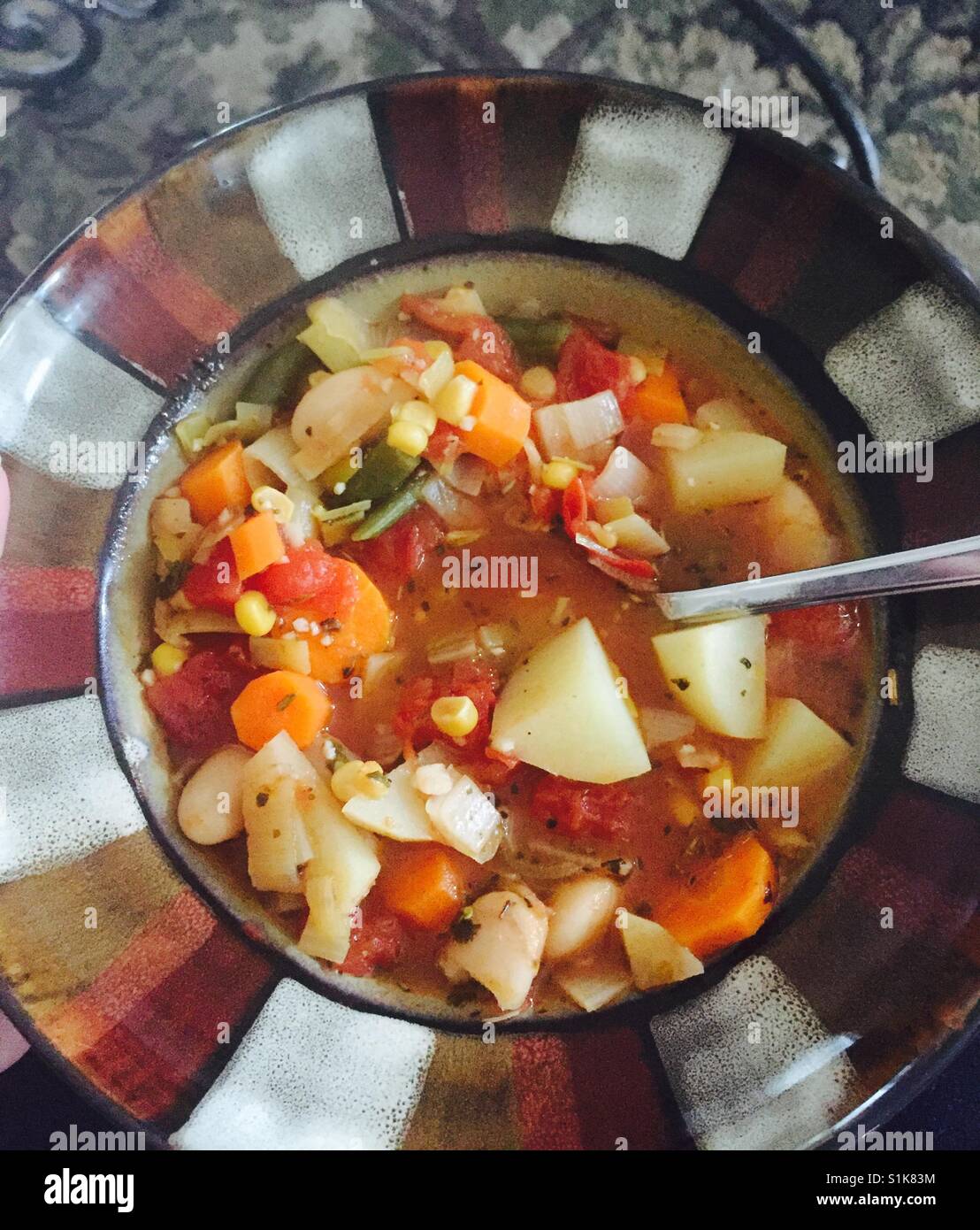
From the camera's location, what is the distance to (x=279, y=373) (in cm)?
247

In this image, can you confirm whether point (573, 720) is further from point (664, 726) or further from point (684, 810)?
point (684, 810)

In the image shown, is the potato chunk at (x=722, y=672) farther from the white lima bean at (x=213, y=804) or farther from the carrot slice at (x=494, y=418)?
the white lima bean at (x=213, y=804)

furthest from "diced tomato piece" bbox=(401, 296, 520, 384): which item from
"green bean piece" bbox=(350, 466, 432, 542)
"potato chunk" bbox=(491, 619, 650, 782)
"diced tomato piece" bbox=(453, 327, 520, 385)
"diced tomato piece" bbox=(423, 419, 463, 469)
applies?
"potato chunk" bbox=(491, 619, 650, 782)

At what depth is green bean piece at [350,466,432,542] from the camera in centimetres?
242

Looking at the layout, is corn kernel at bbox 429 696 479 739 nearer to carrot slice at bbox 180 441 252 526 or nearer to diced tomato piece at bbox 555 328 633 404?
carrot slice at bbox 180 441 252 526

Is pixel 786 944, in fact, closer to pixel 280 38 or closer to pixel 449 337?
pixel 449 337

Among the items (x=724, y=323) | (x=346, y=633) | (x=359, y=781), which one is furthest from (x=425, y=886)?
(x=724, y=323)

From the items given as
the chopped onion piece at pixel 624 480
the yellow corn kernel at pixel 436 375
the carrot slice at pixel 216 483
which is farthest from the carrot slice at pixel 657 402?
the carrot slice at pixel 216 483

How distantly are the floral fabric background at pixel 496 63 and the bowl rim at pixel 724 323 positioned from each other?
0.57 meters

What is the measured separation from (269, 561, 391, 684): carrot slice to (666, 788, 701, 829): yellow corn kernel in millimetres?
827

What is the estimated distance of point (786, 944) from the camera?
92.7 inches

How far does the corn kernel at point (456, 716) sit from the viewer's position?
7.52 feet

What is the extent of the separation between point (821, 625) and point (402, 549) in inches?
41.8

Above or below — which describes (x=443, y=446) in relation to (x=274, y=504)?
above
